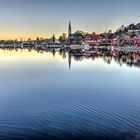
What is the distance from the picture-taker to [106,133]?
17.0m

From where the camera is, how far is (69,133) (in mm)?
16969

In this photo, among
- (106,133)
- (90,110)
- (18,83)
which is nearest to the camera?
(106,133)

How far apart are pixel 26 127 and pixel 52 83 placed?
17.7 meters

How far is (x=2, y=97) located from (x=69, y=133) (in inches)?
424

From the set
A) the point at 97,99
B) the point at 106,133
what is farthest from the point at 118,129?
the point at 97,99

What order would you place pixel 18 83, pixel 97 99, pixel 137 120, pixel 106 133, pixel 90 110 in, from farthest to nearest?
pixel 18 83
pixel 97 99
pixel 90 110
pixel 137 120
pixel 106 133

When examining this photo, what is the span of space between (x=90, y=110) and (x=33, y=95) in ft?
21.2

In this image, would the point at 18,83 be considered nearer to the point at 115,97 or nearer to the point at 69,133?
the point at 115,97

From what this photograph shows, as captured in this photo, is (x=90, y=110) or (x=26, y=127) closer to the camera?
(x=26, y=127)

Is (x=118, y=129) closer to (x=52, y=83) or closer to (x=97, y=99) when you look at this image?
(x=97, y=99)

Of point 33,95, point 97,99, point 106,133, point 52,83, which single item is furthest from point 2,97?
point 106,133

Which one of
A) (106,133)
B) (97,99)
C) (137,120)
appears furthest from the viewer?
(97,99)

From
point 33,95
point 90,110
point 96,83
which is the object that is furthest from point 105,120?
point 96,83

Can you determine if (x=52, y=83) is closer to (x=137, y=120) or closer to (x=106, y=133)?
(x=137, y=120)
